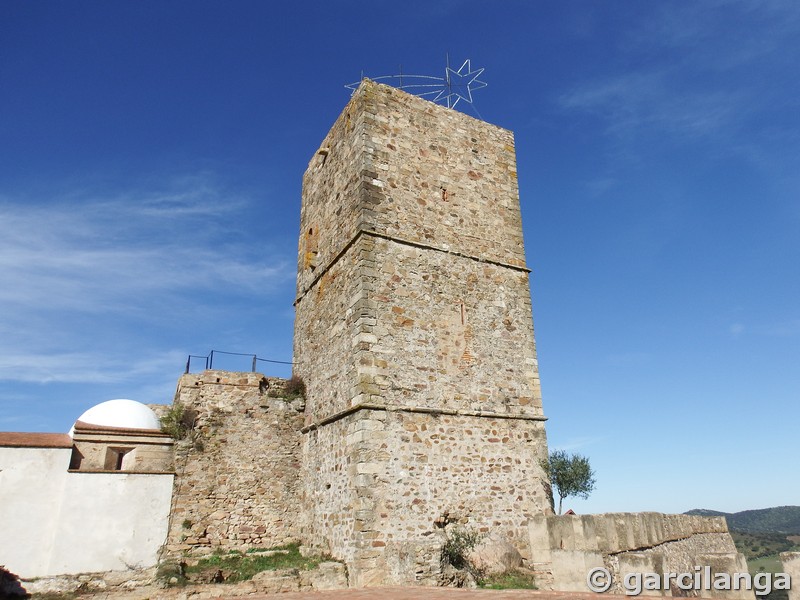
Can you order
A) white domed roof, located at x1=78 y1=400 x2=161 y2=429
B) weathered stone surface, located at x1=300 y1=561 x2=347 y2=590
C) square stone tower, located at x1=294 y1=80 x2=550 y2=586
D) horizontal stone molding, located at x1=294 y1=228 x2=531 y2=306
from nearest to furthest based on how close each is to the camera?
weathered stone surface, located at x1=300 y1=561 x2=347 y2=590
square stone tower, located at x1=294 y1=80 x2=550 y2=586
horizontal stone molding, located at x1=294 y1=228 x2=531 y2=306
white domed roof, located at x1=78 y1=400 x2=161 y2=429

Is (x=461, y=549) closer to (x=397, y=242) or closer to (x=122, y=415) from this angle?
(x=397, y=242)

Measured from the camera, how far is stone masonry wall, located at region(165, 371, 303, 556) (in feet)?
Result: 41.0

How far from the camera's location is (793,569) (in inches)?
249

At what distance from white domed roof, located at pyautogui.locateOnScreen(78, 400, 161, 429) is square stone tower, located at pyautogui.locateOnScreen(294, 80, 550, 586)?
12.6 feet

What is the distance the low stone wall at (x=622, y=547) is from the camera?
7820 millimetres

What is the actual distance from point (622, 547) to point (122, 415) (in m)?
11.3

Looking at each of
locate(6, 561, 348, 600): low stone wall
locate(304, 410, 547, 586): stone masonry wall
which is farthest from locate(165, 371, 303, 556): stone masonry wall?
locate(6, 561, 348, 600): low stone wall

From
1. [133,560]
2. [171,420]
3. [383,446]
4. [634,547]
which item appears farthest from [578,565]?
[171,420]

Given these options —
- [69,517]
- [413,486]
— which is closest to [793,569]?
[413,486]

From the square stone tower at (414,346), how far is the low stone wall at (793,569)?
5.45 meters

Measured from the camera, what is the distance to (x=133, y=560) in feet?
37.5

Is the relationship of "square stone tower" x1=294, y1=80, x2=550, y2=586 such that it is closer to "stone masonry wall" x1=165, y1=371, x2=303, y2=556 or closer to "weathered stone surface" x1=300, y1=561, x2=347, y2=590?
"weathered stone surface" x1=300, y1=561, x2=347, y2=590

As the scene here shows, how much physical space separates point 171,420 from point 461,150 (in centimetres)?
1001

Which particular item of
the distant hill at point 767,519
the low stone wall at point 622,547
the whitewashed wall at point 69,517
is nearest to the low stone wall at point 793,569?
the low stone wall at point 622,547
